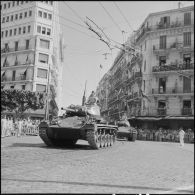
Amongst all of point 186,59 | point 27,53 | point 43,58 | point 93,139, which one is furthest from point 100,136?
point 27,53

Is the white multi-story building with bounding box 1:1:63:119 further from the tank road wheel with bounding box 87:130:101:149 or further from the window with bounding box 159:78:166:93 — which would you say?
the tank road wheel with bounding box 87:130:101:149

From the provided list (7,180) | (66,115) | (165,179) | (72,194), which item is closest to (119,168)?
(165,179)

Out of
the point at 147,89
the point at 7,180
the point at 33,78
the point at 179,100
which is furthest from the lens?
the point at 33,78

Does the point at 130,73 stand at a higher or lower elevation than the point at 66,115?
higher

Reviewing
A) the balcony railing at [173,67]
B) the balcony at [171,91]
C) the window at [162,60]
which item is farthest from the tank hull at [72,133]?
the window at [162,60]

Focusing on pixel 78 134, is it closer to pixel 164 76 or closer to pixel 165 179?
pixel 165 179

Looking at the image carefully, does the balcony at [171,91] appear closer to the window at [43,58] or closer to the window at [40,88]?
the window at [40,88]

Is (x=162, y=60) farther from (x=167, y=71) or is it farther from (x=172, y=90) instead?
(x=172, y=90)

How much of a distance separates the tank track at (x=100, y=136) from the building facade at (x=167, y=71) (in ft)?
64.7

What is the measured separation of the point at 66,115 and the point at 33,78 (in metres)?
31.9

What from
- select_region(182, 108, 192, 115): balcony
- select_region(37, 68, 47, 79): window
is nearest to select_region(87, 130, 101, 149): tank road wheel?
select_region(182, 108, 192, 115): balcony

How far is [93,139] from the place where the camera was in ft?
44.2

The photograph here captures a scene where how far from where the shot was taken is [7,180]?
464 centimetres

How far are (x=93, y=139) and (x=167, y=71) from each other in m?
26.6
